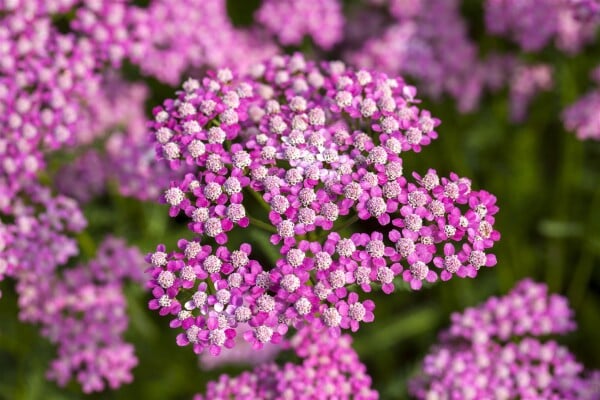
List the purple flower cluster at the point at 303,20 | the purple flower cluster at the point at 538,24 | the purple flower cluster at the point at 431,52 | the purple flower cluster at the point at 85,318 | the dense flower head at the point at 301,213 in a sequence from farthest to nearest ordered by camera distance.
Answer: the purple flower cluster at the point at 431,52
the purple flower cluster at the point at 303,20
the purple flower cluster at the point at 538,24
the purple flower cluster at the point at 85,318
the dense flower head at the point at 301,213

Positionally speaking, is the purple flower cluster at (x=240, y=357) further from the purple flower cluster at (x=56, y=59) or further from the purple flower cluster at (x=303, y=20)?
the purple flower cluster at (x=303, y=20)

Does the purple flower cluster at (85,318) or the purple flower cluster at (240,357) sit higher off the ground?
the purple flower cluster at (240,357)

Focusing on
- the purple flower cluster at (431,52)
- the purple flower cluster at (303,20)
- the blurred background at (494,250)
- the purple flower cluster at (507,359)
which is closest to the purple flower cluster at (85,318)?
the blurred background at (494,250)

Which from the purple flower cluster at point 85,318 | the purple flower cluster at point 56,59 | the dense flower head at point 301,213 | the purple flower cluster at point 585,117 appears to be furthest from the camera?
the purple flower cluster at point 585,117

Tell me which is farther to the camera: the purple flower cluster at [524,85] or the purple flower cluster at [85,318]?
the purple flower cluster at [524,85]

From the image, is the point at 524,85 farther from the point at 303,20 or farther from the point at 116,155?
the point at 116,155

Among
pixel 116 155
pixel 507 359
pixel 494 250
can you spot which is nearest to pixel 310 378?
pixel 507 359

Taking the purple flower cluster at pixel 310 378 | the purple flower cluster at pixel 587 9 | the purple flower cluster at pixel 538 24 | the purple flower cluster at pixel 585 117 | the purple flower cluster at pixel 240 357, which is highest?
the purple flower cluster at pixel 538 24

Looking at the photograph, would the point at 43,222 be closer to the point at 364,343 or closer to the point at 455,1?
the point at 364,343
